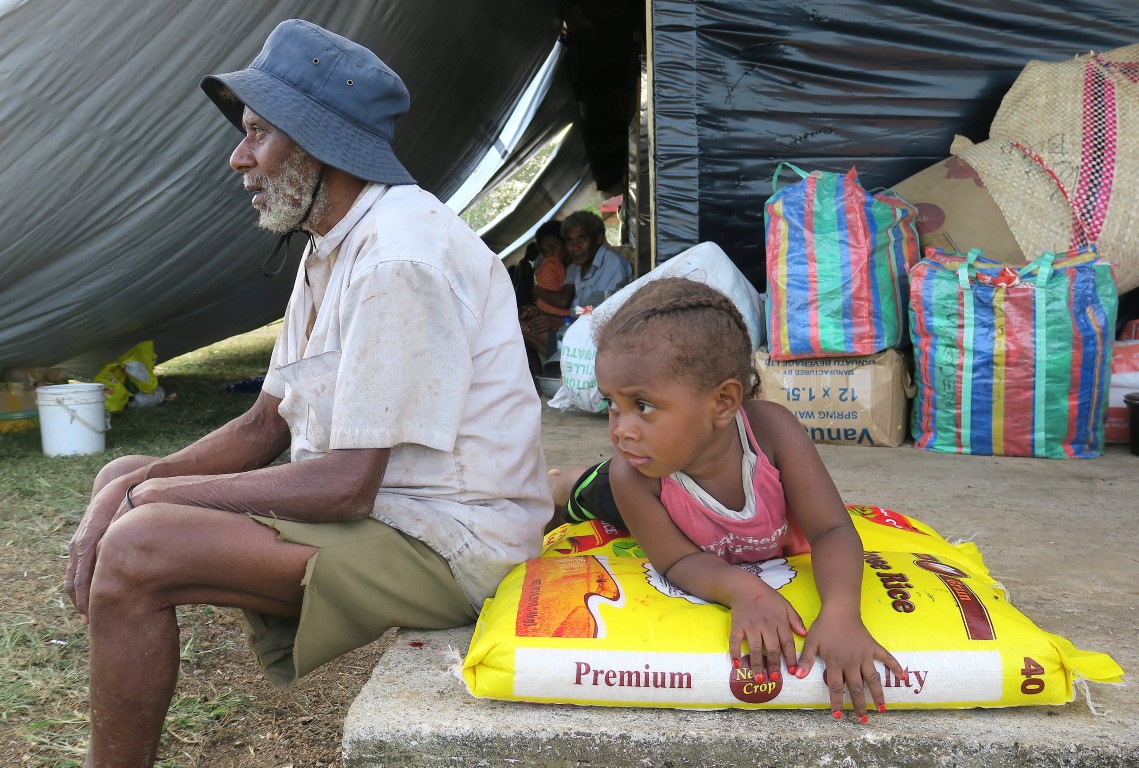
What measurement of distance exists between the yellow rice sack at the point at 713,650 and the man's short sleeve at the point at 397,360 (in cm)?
31

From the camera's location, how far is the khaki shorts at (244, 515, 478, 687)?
144 cm

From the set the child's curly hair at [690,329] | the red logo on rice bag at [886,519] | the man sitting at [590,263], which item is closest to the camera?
the child's curly hair at [690,329]

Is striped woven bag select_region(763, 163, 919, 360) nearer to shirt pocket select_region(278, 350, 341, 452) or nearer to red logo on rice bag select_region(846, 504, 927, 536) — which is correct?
red logo on rice bag select_region(846, 504, 927, 536)

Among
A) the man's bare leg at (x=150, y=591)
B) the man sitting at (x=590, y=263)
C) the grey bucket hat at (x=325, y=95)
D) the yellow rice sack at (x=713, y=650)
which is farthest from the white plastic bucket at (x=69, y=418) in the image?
the yellow rice sack at (x=713, y=650)

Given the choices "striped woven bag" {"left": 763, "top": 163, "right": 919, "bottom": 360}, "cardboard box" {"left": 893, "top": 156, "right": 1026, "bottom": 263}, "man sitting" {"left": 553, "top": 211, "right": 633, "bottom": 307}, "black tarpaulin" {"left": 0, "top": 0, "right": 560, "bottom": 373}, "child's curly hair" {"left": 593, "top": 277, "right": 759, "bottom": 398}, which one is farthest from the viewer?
"man sitting" {"left": 553, "top": 211, "right": 633, "bottom": 307}

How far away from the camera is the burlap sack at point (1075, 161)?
3.38 m

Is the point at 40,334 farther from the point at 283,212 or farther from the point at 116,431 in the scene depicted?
the point at 283,212

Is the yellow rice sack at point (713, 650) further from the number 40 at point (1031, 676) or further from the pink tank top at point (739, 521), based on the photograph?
the pink tank top at point (739, 521)

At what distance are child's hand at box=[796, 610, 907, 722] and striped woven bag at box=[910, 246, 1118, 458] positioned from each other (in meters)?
2.14

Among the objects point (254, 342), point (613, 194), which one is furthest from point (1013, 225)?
point (613, 194)

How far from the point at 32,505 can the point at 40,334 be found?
963 mm

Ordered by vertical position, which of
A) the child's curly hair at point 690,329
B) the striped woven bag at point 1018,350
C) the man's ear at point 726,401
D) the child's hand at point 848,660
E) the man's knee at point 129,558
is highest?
the child's curly hair at point 690,329

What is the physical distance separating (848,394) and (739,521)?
199 cm

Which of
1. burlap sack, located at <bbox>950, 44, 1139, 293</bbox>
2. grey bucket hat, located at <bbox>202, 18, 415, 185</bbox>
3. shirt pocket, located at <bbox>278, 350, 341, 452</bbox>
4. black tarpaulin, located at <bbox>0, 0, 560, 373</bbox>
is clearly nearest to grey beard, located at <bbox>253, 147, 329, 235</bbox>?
grey bucket hat, located at <bbox>202, 18, 415, 185</bbox>
